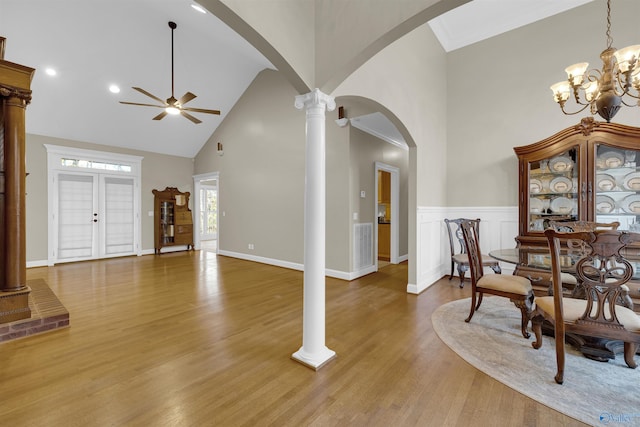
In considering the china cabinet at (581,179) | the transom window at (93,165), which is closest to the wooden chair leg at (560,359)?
the china cabinet at (581,179)

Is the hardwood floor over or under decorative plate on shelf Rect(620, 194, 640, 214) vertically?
under

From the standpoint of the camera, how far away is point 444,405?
1.72 metres

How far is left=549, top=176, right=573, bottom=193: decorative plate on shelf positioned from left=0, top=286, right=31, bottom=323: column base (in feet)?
20.7

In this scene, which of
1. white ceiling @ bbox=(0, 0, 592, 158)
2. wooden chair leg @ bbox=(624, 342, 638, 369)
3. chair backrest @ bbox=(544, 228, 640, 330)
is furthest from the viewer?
white ceiling @ bbox=(0, 0, 592, 158)

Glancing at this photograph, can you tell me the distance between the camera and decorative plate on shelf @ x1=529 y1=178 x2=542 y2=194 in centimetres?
391

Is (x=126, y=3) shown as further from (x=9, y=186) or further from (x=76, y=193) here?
(x=76, y=193)

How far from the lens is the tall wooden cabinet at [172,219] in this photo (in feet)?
24.4

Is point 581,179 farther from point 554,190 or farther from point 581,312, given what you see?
point 581,312

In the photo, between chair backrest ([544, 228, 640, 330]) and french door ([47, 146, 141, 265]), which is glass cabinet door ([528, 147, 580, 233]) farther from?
french door ([47, 146, 141, 265])

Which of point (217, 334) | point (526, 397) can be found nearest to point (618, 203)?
point (526, 397)

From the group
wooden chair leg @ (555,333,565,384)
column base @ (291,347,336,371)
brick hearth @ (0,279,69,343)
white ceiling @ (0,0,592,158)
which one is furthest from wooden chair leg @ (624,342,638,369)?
brick hearth @ (0,279,69,343)

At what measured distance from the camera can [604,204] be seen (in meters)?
3.54

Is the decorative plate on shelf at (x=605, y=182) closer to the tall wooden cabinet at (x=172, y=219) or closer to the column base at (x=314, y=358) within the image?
the column base at (x=314, y=358)

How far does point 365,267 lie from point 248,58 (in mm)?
4824
